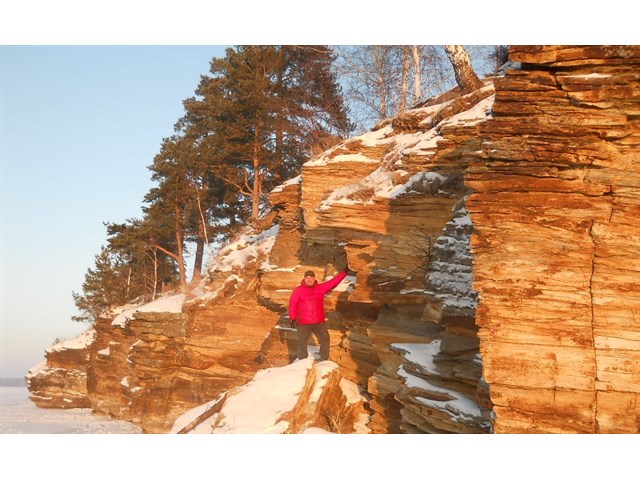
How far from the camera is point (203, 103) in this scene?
117 ft

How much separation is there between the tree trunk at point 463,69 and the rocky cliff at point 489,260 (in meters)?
0.35

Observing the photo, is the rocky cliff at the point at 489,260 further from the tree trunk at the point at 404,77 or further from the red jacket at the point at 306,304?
the tree trunk at the point at 404,77

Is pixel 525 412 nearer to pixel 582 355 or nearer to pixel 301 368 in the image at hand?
pixel 582 355

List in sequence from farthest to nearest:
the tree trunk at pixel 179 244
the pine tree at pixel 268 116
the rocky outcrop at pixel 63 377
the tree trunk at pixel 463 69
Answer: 1. the tree trunk at pixel 179 244
2. the rocky outcrop at pixel 63 377
3. the pine tree at pixel 268 116
4. the tree trunk at pixel 463 69

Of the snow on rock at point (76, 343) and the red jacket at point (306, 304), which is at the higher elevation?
the red jacket at point (306, 304)

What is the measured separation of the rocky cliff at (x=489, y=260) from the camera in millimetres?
7605

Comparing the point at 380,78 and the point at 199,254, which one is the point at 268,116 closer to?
the point at 380,78

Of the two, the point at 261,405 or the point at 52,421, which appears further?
the point at 52,421

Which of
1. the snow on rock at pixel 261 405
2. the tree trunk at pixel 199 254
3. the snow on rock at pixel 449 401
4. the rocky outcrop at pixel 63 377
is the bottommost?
the rocky outcrop at pixel 63 377

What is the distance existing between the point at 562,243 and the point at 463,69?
9.36 metres

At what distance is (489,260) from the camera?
26.0ft

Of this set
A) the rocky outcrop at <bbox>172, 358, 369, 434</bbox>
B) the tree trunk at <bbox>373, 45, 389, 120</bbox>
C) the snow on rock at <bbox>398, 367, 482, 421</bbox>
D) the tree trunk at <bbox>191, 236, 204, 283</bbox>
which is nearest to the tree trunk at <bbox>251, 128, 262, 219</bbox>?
the tree trunk at <bbox>191, 236, 204, 283</bbox>

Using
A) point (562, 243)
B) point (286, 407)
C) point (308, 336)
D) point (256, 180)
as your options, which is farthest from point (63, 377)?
point (562, 243)

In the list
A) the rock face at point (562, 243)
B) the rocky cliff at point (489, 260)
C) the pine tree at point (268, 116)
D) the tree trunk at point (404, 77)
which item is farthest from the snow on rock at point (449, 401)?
the pine tree at point (268, 116)
